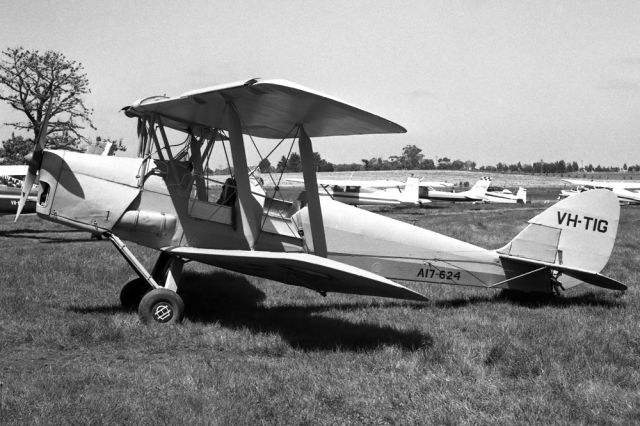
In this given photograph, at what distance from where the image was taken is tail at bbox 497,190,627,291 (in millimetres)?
7324

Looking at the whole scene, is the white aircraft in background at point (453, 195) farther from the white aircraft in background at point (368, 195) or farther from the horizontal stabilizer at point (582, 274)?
the horizontal stabilizer at point (582, 274)

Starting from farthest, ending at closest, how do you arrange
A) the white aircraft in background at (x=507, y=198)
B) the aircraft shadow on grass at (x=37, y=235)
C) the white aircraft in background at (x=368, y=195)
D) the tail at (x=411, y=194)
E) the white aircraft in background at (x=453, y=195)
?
the white aircraft in background at (x=507, y=198) < the white aircraft in background at (x=453, y=195) < the tail at (x=411, y=194) < the white aircraft in background at (x=368, y=195) < the aircraft shadow on grass at (x=37, y=235)

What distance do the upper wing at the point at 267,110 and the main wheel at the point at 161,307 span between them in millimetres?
2128

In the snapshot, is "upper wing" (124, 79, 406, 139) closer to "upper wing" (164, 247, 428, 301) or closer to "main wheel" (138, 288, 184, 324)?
"upper wing" (164, 247, 428, 301)

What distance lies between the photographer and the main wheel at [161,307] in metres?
5.88

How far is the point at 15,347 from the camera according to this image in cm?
511

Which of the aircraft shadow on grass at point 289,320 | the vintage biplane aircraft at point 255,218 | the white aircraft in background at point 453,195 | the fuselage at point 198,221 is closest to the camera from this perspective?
the aircraft shadow on grass at point 289,320

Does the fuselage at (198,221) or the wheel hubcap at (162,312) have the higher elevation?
the fuselage at (198,221)

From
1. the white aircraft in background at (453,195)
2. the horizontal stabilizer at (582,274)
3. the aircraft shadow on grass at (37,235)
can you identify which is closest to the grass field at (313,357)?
the horizontal stabilizer at (582,274)

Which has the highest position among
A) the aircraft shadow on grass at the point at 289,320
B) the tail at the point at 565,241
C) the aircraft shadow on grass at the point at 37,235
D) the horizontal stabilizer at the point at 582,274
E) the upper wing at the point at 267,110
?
the upper wing at the point at 267,110

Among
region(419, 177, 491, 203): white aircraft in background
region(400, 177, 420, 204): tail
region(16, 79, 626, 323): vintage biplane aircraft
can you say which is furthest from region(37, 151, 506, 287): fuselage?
region(419, 177, 491, 203): white aircraft in background

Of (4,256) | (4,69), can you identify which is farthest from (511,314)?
(4,69)

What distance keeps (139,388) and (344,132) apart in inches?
158

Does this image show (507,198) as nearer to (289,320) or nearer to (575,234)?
(575,234)
